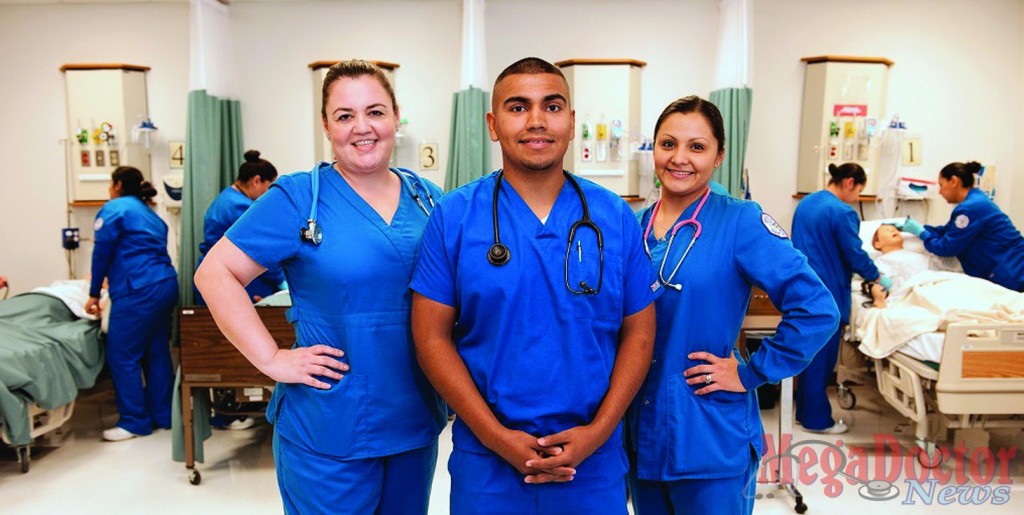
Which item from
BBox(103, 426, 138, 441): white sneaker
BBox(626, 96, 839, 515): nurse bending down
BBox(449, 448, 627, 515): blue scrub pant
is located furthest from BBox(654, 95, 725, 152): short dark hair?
BBox(103, 426, 138, 441): white sneaker

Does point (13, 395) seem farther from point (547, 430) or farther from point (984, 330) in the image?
point (984, 330)

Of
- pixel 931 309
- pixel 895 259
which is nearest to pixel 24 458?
pixel 931 309

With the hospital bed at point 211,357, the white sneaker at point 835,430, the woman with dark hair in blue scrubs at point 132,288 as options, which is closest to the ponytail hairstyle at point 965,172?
the white sneaker at point 835,430

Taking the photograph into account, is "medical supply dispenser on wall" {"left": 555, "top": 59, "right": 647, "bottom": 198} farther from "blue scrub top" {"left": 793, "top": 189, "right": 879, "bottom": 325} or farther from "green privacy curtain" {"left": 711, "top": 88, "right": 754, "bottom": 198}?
"blue scrub top" {"left": 793, "top": 189, "right": 879, "bottom": 325}

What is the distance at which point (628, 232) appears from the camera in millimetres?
1345

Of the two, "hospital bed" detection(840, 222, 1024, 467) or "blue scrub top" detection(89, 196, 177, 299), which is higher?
"blue scrub top" detection(89, 196, 177, 299)

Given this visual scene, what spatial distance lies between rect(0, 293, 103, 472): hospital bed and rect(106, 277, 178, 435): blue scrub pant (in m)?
0.13

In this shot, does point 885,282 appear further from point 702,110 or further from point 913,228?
point 702,110

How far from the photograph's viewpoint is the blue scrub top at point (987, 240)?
3.96 m

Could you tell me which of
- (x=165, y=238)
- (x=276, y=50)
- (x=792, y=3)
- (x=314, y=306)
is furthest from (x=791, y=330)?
(x=276, y=50)

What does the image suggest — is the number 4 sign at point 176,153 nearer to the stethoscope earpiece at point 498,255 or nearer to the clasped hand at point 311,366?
the clasped hand at point 311,366

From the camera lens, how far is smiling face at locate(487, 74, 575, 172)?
4.13 feet

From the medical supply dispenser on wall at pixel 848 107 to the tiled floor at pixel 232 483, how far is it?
1.81 metres

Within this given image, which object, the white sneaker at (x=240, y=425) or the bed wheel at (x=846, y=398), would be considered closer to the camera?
the white sneaker at (x=240, y=425)
